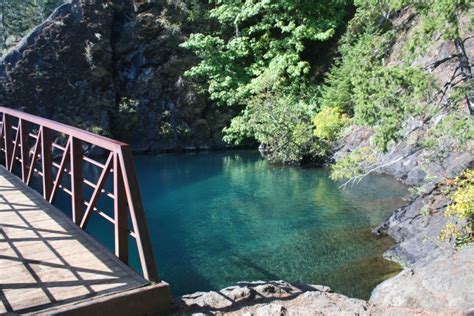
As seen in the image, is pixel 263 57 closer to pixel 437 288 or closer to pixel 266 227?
pixel 266 227

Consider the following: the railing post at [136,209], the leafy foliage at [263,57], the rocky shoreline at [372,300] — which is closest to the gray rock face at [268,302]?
the rocky shoreline at [372,300]

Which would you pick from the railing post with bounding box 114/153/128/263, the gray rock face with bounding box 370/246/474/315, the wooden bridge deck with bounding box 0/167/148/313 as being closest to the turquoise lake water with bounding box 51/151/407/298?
the gray rock face with bounding box 370/246/474/315

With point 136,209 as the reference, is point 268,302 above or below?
below

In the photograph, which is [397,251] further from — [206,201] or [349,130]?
[349,130]

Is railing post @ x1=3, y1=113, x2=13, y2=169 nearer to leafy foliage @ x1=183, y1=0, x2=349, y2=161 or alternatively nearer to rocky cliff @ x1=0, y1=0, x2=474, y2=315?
leafy foliage @ x1=183, y1=0, x2=349, y2=161

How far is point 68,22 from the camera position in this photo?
23.9 m

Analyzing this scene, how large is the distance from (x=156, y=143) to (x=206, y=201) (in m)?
9.58

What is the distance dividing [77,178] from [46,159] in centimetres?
123

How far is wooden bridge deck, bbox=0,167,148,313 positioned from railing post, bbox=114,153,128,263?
13cm

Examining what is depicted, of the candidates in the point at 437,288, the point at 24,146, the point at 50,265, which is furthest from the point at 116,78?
the point at 437,288

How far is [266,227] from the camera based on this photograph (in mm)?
11172

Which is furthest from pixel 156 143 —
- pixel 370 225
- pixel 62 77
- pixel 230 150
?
pixel 370 225

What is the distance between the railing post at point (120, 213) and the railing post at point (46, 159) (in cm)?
210

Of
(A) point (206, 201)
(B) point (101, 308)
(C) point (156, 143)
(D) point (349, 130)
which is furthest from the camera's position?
(C) point (156, 143)
